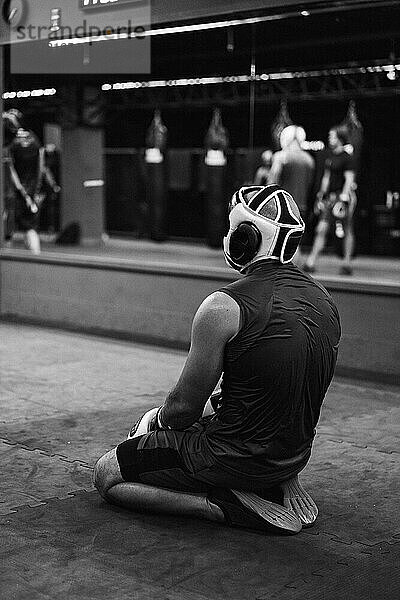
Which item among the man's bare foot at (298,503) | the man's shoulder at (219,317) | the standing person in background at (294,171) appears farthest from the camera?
the standing person in background at (294,171)

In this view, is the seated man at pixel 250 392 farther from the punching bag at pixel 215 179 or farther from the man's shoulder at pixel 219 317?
the punching bag at pixel 215 179

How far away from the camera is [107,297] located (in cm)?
1005

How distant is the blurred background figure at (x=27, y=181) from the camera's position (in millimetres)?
11664

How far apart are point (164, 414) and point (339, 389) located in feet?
11.4

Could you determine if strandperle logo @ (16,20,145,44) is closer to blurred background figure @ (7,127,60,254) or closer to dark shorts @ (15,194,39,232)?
blurred background figure @ (7,127,60,254)

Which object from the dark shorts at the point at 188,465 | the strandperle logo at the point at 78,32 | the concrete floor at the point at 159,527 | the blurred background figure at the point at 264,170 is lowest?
the concrete floor at the point at 159,527

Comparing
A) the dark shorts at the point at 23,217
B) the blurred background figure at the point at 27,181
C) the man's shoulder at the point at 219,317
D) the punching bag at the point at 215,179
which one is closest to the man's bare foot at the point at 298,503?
the man's shoulder at the point at 219,317

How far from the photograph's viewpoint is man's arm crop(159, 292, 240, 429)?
13.0 feet

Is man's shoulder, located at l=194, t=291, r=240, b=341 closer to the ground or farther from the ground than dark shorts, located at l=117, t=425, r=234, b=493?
farther from the ground

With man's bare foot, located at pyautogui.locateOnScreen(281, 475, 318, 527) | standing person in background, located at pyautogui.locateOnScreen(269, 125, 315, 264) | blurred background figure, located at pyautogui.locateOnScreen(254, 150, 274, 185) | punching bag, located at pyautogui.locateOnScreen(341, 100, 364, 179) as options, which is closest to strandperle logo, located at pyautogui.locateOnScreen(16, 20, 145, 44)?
blurred background figure, located at pyautogui.locateOnScreen(254, 150, 274, 185)

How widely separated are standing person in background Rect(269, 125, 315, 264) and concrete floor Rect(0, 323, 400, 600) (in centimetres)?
441

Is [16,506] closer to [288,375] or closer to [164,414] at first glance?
[164,414]

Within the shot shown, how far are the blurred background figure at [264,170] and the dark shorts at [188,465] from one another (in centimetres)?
735

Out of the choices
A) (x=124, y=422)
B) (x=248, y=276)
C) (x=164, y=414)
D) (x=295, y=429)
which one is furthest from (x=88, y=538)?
(x=124, y=422)
